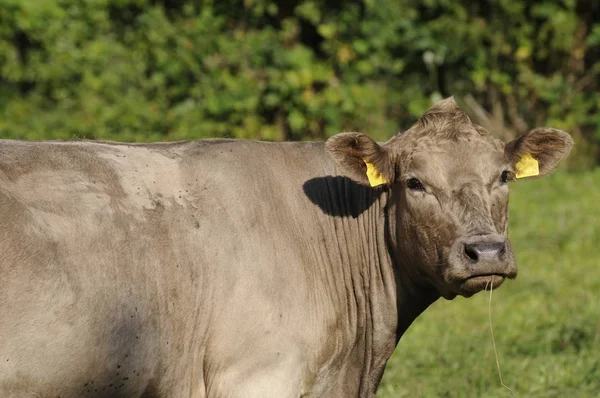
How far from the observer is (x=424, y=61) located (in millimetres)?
15688

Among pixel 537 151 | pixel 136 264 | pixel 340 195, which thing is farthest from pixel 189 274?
pixel 537 151

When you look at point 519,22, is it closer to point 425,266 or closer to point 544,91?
point 544,91

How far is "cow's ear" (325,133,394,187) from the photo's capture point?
548 centimetres

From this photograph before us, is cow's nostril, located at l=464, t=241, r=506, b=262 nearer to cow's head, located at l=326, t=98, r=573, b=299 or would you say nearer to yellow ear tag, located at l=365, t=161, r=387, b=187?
cow's head, located at l=326, t=98, r=573, b=299

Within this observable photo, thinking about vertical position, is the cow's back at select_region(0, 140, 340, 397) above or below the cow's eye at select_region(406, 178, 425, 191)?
below

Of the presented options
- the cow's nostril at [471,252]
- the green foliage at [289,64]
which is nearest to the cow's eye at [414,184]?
the cow's nostril at [471,252]

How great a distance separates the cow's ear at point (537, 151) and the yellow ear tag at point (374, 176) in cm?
72

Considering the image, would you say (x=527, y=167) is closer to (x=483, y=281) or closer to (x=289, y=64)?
(x=483, y=281)

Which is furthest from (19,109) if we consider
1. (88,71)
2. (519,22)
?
(519,22)

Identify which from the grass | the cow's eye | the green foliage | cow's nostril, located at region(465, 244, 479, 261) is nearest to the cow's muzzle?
cow's nostril, located at region(465, 244, 479, 261)

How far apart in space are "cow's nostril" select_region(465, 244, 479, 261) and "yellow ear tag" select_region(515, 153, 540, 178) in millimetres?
831

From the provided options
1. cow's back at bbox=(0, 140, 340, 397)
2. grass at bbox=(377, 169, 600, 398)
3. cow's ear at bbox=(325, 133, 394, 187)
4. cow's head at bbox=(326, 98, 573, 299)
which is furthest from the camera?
grass at bbox=(377, 169, 600, 398)

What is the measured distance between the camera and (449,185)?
5.26 metres

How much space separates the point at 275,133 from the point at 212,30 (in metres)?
1.81
